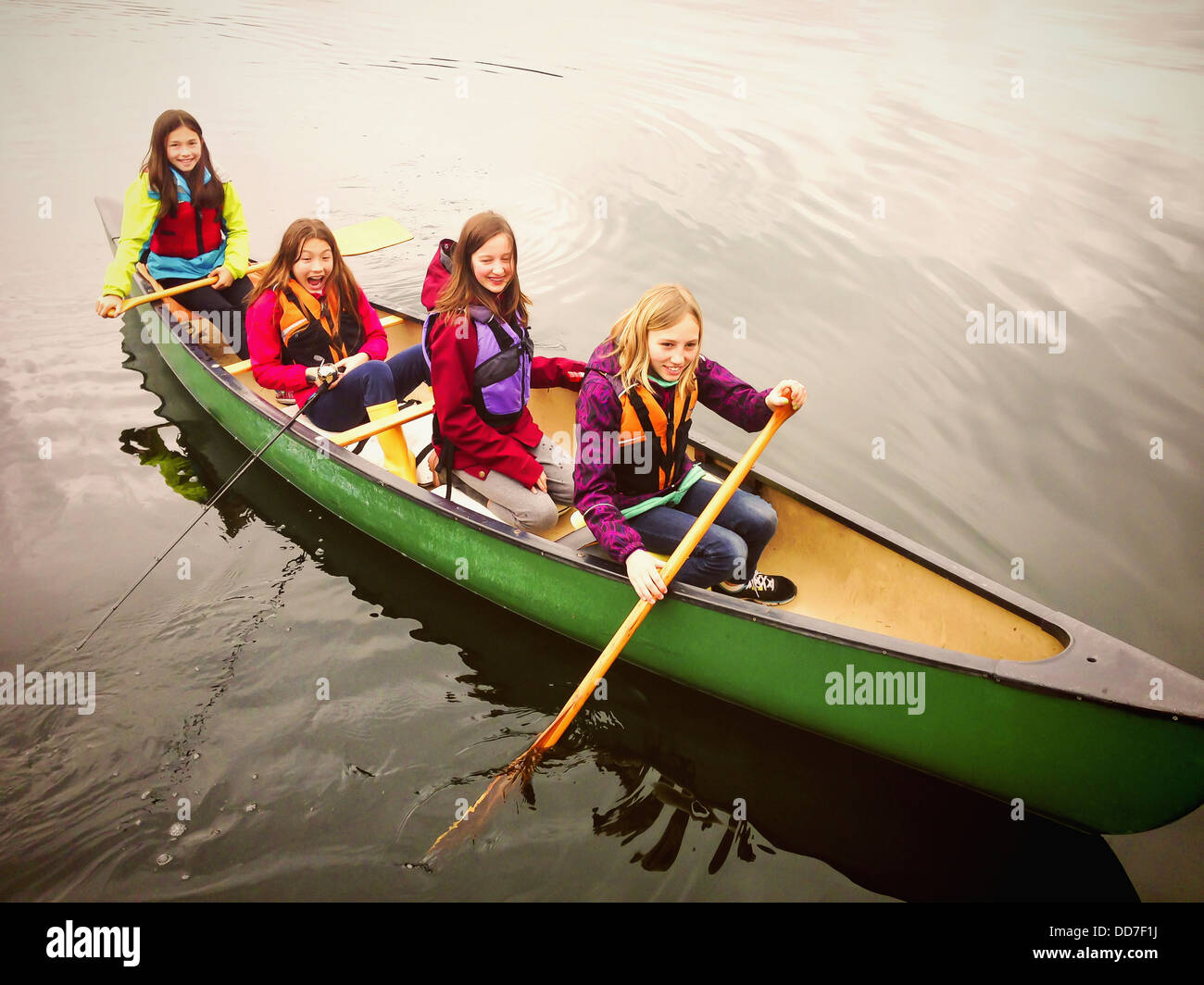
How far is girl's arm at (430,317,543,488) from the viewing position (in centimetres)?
373

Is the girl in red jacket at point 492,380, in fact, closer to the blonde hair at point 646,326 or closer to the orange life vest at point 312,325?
the blonde hair at point 646,326

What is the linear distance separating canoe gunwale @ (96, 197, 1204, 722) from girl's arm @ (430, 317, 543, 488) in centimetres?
25

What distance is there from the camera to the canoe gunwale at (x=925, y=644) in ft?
9.21

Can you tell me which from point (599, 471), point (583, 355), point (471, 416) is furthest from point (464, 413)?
point (583, 355)

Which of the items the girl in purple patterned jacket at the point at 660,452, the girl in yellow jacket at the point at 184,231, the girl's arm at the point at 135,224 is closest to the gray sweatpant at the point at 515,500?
the girl in purple patterned jacket at the point at 660,452

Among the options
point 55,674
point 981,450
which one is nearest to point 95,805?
point 55,674

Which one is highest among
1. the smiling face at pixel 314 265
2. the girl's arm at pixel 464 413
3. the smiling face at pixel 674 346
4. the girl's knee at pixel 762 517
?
the smiling face at pixel 314 265

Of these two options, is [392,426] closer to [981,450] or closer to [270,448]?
[270,448]

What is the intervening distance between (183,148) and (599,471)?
3339 millimetres

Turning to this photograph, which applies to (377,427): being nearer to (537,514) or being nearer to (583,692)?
(537,514)

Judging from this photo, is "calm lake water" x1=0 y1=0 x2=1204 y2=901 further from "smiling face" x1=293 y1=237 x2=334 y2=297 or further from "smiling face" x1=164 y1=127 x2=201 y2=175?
"smiling face" x1=164 y1=127 x2=201 y2=175

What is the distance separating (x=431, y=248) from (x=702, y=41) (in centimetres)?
842

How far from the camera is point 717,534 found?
3.59 m

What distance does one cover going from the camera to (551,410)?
194 inches
